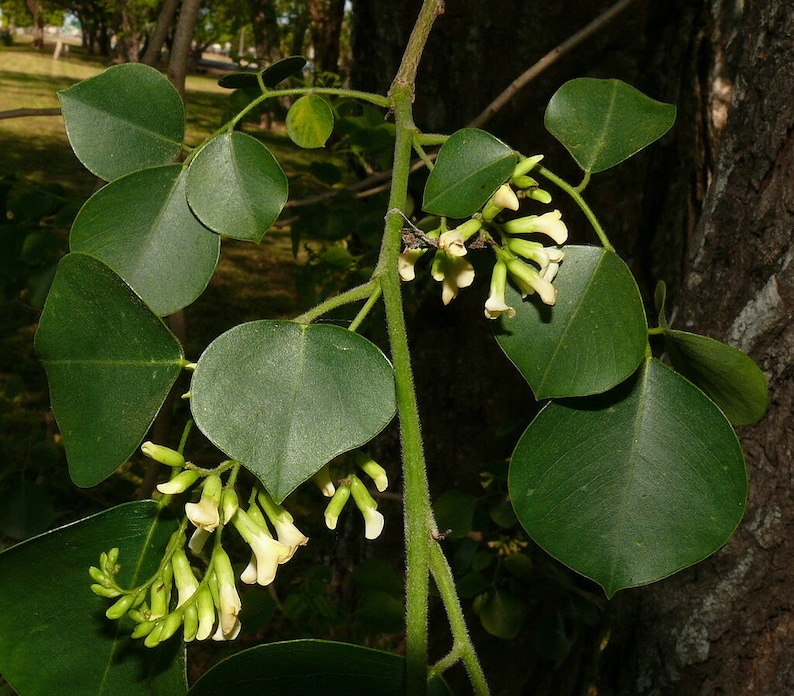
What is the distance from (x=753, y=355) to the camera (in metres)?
1.05

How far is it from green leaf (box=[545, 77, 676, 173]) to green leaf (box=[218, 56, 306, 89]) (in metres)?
0.31

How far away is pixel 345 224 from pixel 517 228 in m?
1.03

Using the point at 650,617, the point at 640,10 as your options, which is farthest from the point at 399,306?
the point at 640,10

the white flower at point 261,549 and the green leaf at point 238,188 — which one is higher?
the green leaf at point 238,188

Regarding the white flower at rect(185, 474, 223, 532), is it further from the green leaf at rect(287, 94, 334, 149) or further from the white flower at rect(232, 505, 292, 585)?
the green leaf at rect(287, 94, 334, 149)

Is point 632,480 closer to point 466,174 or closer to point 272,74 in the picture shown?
point 466,174

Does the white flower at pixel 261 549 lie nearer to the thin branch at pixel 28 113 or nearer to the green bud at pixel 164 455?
the green bud at pixel 164 455

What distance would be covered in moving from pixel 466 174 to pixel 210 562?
413 millimetres

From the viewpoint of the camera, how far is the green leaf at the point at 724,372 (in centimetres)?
76

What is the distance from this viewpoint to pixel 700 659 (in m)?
1.14

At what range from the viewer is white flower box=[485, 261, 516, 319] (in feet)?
2.27

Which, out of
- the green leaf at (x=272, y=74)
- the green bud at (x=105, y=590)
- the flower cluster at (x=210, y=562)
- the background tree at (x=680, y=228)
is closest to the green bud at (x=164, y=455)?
the flower cluster at (x=210, y=562)

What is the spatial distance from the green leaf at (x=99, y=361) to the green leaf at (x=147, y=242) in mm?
90

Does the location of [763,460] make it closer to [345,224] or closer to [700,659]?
[700,659]
